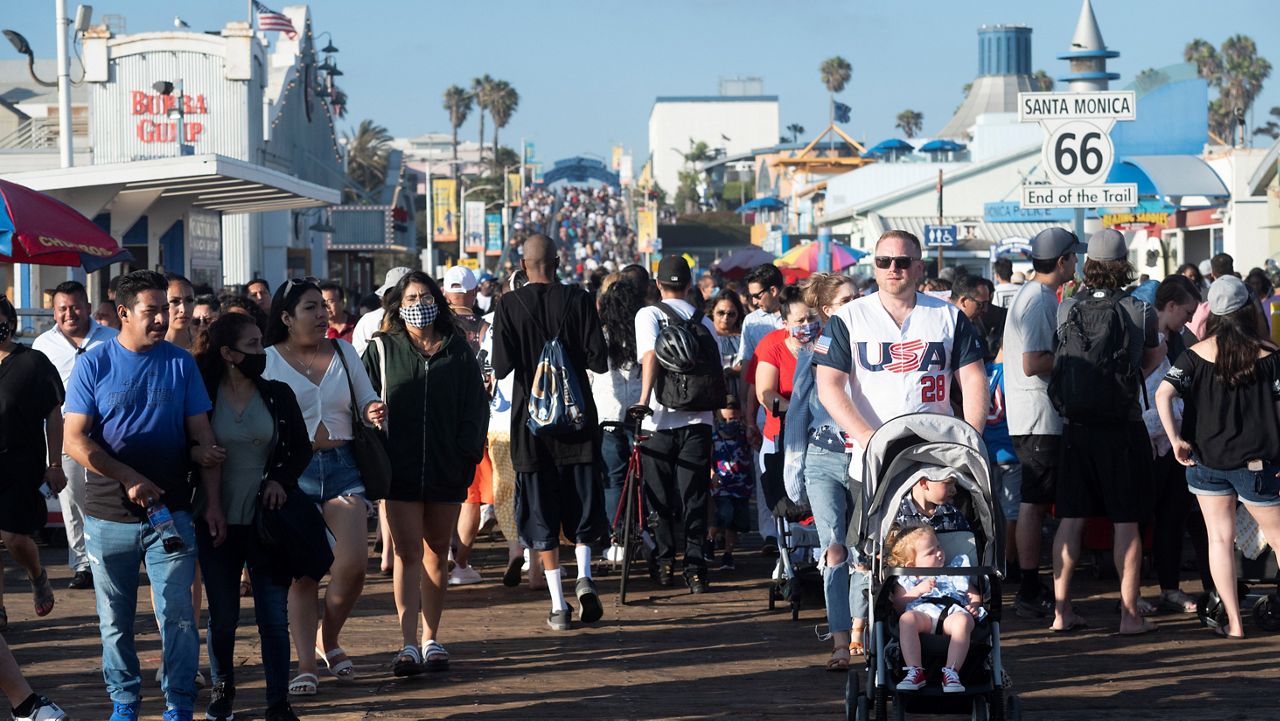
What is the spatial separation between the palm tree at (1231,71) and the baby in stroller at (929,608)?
87.5m

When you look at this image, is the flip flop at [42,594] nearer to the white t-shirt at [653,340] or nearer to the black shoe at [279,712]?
the black shoe at [279,712]

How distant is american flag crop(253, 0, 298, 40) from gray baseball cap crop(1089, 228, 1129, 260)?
41194mm

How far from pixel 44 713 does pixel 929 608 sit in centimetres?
365

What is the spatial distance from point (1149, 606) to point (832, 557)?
99.7 inches

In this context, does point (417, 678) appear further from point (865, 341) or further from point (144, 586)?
point (144, 586)

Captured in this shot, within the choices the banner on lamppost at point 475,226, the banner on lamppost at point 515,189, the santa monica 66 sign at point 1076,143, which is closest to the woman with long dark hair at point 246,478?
the santa monica 66 sign at point 1076,143

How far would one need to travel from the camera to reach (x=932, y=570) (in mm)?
6062

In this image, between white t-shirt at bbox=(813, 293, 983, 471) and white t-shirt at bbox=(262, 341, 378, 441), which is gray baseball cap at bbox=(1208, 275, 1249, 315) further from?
white t-shirt at bbox=(262, 341, 378, 441)

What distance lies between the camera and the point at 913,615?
5.95 m

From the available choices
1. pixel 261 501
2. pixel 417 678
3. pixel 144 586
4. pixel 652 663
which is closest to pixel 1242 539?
pixel 652 663

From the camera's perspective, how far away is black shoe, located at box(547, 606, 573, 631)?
349 inches

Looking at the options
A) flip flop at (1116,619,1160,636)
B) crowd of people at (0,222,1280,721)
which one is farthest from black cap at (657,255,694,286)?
flip flop at (1116,619,1160,636)

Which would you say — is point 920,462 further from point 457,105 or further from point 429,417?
point 457,105

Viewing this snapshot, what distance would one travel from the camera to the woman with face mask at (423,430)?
754cm
